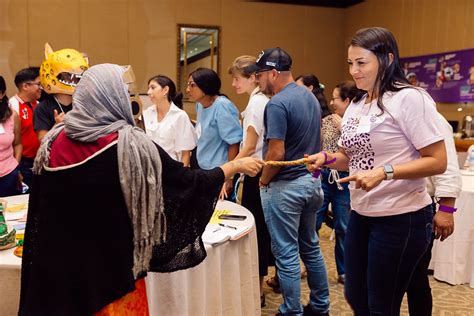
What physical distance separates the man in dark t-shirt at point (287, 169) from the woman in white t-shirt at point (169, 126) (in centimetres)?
96

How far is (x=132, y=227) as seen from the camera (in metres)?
1.31

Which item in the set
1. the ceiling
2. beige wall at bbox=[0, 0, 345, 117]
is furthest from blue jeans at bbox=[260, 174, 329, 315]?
the ceiling

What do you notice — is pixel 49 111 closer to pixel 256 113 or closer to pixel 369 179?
pixel 256 113

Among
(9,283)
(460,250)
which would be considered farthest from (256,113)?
(460,250)

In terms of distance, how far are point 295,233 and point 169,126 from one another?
133 centimetres

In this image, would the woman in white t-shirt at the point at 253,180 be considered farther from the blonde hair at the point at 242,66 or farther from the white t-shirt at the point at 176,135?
the white t-shirt at the point at 176,135

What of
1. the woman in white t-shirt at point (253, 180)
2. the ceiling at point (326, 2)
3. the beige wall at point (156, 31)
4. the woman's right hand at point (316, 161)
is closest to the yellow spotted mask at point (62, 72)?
the woman in white t-shirt at point (253, 180)

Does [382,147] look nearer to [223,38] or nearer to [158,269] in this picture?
[158,269]

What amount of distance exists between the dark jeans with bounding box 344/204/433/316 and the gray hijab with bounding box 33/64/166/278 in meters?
0.73

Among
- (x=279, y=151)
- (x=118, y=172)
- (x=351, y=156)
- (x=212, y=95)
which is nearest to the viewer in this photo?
(x=118, y=172)

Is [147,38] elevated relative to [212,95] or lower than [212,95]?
elevated

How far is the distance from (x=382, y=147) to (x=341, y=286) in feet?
6.10

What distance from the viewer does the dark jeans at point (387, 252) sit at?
1.46 metres

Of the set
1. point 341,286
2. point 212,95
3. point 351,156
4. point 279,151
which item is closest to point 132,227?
point 351,156
